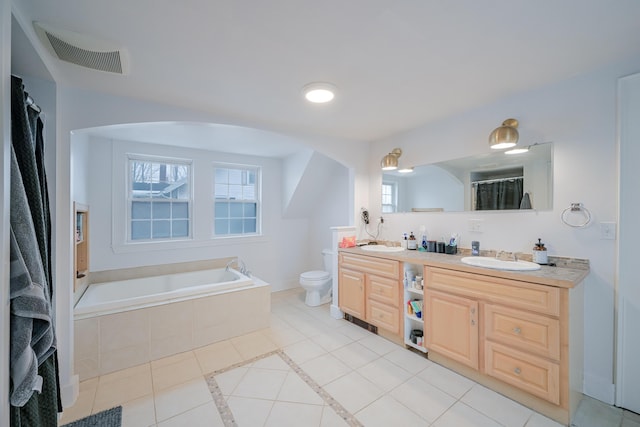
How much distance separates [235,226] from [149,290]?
1.41m

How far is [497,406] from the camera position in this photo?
1733 millimetres

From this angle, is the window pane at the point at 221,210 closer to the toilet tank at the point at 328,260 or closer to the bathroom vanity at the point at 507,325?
the toilet tank at the point at 328,260

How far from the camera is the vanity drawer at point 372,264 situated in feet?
8.21

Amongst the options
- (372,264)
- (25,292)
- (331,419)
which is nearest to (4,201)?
(25,292)

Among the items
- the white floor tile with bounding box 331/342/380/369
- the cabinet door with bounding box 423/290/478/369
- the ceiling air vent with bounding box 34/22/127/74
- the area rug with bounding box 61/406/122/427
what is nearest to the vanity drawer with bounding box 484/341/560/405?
the cabinet door with bounding box 423/290/478/369

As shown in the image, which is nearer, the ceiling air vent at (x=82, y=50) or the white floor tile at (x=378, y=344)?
the ceiling air vent at (x=82, y=50)

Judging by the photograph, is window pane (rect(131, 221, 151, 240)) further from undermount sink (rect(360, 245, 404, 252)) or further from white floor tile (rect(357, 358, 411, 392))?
white floor tile (rect(357, 358, 411, 392))

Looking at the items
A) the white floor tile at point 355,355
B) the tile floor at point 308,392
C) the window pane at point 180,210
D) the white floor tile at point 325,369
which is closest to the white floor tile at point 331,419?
the tile floor at point 308,392

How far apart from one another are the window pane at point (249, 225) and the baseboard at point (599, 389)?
393 cm

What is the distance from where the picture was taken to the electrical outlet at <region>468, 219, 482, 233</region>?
241 cm

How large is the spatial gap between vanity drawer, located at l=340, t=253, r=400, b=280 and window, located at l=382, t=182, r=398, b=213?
738mm

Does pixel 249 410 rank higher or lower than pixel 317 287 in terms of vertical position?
lower

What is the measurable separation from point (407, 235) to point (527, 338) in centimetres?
144

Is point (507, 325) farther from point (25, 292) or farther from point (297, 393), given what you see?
point (25, 292)
